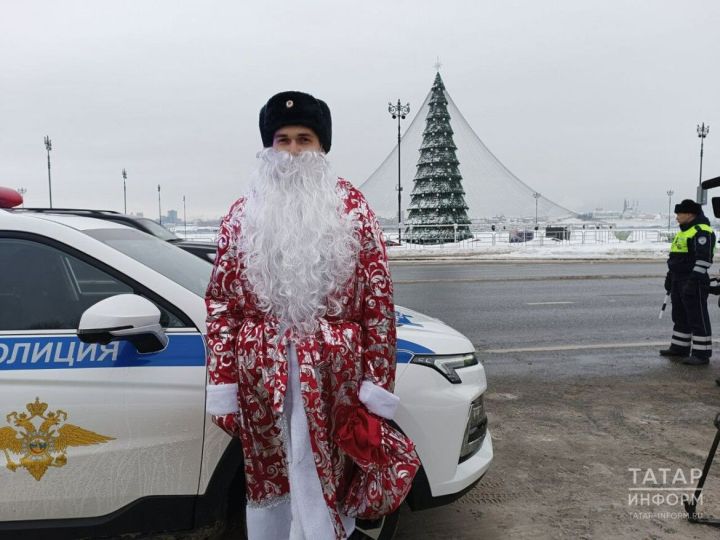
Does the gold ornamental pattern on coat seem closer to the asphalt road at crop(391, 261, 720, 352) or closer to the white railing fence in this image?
the asphalt road at crop(391, 261, 720, 352)

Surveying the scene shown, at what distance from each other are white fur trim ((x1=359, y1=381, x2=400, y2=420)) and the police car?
0.49 m

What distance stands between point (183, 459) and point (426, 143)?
45.1 m

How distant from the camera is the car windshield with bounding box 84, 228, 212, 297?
2.56m

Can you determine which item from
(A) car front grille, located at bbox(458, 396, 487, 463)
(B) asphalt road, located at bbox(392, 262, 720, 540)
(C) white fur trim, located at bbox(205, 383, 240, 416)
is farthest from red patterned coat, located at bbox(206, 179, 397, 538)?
(B) asphalt road, located at bbox(392, 262, 720, 540)

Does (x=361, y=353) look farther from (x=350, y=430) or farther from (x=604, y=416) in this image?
(x=604, y=416)

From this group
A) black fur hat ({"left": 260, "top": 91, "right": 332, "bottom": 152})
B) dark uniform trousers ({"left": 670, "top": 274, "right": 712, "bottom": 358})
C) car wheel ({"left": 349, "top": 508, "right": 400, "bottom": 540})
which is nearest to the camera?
black fur hat ({"left": 260, "top": 91, "right": 332, "bottom": 152})

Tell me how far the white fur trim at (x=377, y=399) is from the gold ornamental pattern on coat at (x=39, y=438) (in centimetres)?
103

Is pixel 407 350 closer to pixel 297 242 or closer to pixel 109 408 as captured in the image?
pixel 297 242

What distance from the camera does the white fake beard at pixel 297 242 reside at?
1903 millimetres

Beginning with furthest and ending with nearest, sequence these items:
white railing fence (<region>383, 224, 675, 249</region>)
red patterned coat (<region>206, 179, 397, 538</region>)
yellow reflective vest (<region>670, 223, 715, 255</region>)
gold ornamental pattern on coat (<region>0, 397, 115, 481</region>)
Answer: white railing fence (<region>383, 224, 675, 249</region>) → yellow reflective vest (<region>670, 223, 715, 255</region>) → gold ornamental pattern on coat (<region>0, 397, 115, 481</region>) → red patterned coat (<region>206, 179, 397, 538</region>)

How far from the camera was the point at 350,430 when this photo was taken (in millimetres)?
1938

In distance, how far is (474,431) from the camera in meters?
2.66

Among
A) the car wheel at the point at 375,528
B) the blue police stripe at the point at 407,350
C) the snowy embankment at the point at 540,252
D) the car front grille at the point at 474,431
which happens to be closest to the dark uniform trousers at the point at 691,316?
the car front grille at the point at 474,431

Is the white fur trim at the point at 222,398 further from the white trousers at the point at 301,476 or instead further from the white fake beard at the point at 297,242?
the white fake beard at the point at 297,242
